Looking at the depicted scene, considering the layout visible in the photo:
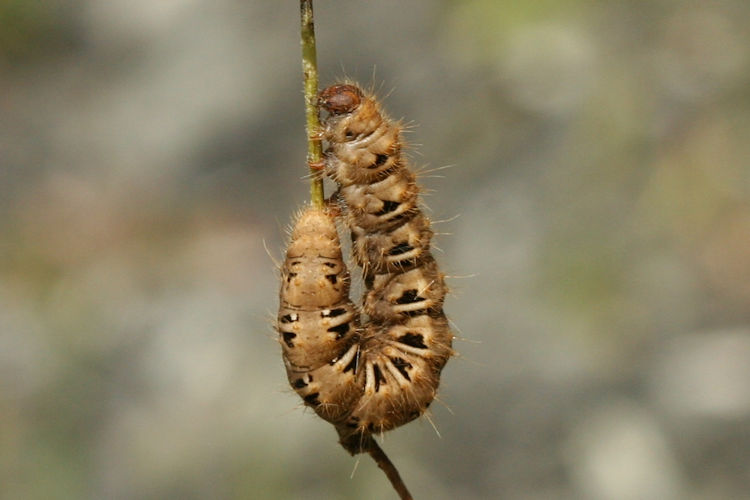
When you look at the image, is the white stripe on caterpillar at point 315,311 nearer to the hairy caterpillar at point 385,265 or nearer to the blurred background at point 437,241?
the hairy caterpillar at point 385,265

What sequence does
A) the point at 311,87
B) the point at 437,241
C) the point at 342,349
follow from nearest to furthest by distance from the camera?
the point at 311,87 → the point at 342,349 → the point at 437,241

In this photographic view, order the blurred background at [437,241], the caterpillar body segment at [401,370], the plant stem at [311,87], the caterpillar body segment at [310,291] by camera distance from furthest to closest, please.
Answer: the blurred background at [437,241] < the caterpillar body segment at [401,370] < the caterpillar body segment at [310,291] < the plant stem at [311,87]

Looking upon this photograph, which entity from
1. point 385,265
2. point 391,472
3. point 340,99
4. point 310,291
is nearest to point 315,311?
point 310,291

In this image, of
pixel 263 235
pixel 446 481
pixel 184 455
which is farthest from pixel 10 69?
pixel 446 481

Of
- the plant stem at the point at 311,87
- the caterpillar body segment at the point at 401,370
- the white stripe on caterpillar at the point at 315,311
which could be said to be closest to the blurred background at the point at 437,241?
the caterpillar body segment at the point at 401,370

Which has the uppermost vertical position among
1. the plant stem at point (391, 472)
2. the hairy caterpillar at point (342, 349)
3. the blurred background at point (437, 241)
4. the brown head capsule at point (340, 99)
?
the brown head capsule at point (340, 99)

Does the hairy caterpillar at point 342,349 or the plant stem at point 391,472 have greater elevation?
the hairy caterpillar at point 342,349

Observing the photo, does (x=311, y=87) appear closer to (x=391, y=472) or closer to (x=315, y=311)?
(x=315, y=311)
